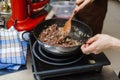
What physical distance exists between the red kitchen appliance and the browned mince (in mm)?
181

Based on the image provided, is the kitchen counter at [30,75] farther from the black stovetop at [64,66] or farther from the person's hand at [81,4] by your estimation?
the person's hand at [81,4]

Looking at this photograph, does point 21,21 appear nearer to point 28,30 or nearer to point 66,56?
point 28,30

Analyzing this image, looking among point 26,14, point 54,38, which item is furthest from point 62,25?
point 26,14

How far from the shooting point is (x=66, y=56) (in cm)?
78

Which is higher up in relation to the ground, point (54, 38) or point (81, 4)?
point (81, 4)

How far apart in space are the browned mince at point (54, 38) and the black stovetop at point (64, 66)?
0.07m

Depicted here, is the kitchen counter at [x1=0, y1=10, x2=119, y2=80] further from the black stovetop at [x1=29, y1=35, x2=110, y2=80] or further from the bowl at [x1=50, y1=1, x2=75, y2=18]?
the bowl at [x1=50, y1=1, x2=75, y2=18]

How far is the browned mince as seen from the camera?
2.72ft

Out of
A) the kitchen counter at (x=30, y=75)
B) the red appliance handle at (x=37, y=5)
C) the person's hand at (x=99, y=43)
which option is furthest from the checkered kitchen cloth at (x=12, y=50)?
the person's hand at (x=99, y=43)

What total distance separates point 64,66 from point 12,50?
264 millimetres

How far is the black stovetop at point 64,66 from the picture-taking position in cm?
74

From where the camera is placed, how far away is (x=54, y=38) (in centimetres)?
86

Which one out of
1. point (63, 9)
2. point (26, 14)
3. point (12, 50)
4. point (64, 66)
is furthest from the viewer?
point (63, 9)

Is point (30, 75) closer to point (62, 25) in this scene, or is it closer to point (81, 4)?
point (62, 25)
